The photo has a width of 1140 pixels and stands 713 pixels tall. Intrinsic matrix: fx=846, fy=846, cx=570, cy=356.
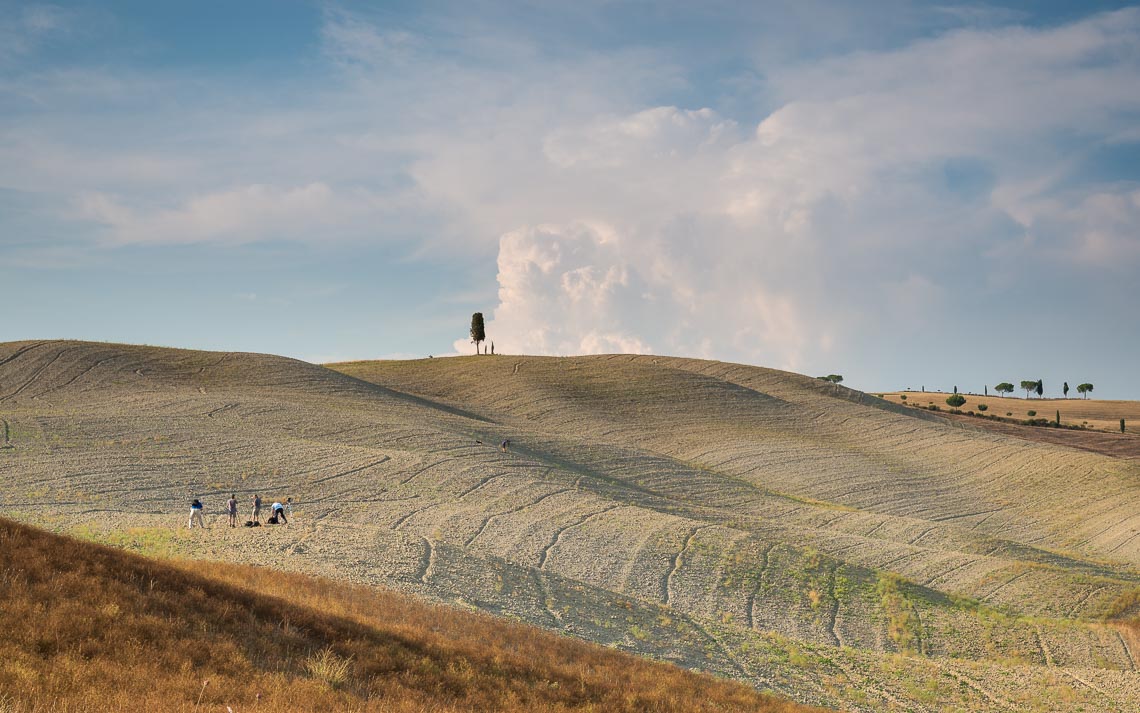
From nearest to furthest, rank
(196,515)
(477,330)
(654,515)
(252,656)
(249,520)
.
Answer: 1. (252,656)
2. (196,515)
3. (249,520)
4. (654,515)
5. (477,330)

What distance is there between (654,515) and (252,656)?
1396 inches

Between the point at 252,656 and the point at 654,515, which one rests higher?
the point at 252,656

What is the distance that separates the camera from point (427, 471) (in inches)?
2251

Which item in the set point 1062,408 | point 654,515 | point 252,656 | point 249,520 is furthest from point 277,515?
point 1062,408

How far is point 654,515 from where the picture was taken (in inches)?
1976

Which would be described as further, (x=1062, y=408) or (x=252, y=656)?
(x=1062, y=408)

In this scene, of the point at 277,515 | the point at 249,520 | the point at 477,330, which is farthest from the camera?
the point at 477,330

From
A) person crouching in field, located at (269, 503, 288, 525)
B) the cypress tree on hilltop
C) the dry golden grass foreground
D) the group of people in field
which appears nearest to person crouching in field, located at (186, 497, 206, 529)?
the group of people in field

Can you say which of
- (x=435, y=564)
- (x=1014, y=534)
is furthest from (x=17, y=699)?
(x=1014, y=534)

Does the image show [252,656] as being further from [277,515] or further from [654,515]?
[654,515]

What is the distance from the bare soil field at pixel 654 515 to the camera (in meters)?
31.6

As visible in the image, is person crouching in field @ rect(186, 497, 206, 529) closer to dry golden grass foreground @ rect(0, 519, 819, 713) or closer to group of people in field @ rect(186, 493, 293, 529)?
group of people in field @ rect(186, 493, 293, 529)

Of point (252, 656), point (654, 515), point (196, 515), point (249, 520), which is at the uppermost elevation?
point (252, 656)

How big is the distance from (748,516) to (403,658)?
4226 centimetres
